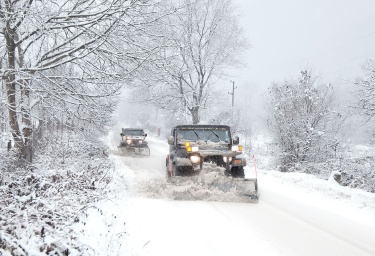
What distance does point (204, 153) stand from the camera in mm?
8312

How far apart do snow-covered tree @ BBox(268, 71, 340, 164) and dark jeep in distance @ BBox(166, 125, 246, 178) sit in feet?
19.9

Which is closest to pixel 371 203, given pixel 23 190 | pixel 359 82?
pixel 359 82

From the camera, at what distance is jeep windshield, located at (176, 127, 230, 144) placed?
9.90 metres

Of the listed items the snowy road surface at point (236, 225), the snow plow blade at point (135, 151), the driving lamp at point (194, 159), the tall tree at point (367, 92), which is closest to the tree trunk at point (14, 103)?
the snowy road surface at point (236, 225)

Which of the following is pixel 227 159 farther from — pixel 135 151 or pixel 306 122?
pixel 135 151

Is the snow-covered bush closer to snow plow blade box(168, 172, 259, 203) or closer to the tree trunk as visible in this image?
the tree trunk

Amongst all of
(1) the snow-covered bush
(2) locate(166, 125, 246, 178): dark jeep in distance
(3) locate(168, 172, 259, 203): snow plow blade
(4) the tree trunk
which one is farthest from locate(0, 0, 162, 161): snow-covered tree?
(3) locate(168, 172, 259, 203): snow plow blade

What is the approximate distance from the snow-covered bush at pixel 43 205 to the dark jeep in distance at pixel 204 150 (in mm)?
2017

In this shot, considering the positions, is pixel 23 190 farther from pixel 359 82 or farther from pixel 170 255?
pixel 359 82

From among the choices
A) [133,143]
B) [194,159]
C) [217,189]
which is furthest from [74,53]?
[133,143]

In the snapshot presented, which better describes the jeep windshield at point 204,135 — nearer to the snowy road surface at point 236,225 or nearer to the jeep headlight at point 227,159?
the jeep headlight at point 227,159

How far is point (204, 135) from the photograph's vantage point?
9.98m

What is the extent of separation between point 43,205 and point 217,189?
4.06m

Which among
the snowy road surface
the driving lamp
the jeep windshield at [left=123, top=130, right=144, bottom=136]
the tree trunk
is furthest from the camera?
the jeep windshield at [left=123, top=130, right=144, bottom=136]
